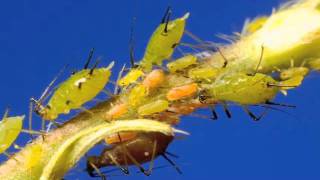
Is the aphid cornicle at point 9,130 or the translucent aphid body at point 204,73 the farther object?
the aphid cornicle at point 9,130

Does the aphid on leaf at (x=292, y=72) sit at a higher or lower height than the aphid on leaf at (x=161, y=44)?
lower

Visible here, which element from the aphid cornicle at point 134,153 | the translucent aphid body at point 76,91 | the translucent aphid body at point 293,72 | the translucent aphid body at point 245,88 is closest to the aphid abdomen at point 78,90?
the translucent aphid body at point 76,91

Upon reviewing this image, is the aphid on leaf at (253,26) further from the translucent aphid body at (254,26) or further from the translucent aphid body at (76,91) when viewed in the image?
the translucent aphid body at (76,91)

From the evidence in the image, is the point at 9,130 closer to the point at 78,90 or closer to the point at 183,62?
the point at 78,90

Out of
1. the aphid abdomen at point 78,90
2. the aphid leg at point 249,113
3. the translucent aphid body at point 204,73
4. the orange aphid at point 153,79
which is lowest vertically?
the aphid leg at point 249,113

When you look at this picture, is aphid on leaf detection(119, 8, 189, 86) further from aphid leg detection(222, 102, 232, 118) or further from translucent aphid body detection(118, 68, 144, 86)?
aphid leg detection(222, 102, 232, 118)

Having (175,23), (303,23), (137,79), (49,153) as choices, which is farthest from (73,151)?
(303,23)
